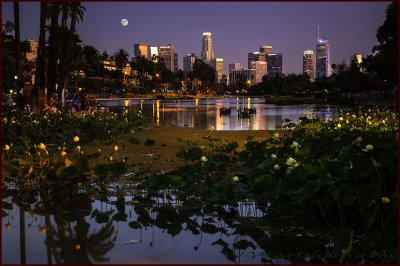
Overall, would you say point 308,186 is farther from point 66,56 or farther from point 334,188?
point 66,56

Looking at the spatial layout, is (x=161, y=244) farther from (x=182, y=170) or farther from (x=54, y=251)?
(x=182, y=170)

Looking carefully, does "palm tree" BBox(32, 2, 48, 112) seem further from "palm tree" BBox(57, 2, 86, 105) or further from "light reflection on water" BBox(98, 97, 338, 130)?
"light reflection on water" BBox(98, 97, 338, 130)

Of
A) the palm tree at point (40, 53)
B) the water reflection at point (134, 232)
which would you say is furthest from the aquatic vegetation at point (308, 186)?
the palm tree at point (40, 53)

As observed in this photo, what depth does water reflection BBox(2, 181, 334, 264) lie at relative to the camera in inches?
197

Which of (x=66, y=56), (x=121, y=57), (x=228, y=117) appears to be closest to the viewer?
(x=66, y=56)

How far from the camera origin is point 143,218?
21.4ft

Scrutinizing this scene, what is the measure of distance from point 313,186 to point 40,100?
24.3 m

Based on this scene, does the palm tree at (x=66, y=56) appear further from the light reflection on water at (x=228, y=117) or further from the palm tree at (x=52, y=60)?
the light reflection on water at (x=228, y=117)

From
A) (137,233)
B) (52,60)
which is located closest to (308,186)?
(137,233)

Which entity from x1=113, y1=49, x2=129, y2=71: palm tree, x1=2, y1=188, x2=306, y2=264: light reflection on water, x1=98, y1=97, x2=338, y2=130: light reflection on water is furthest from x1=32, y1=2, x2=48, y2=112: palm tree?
x1=113, y1=49, x2=129, y2=71: palm tree

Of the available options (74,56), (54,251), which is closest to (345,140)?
(54,251)

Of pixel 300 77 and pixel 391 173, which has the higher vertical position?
pixel 300 77

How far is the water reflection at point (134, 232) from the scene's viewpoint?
16.4ft

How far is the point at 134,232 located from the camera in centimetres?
589
